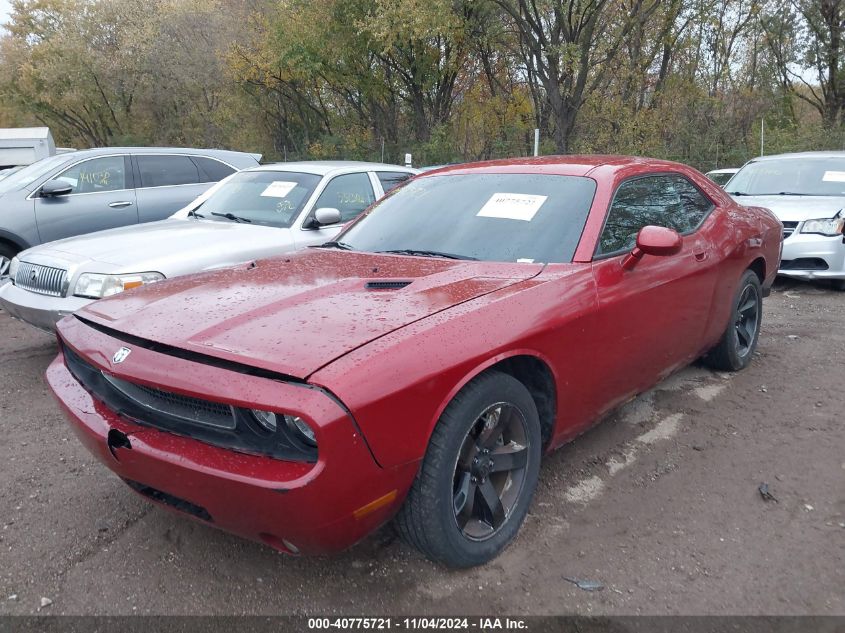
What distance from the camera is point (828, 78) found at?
22.5m

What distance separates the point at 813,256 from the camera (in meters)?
7.01

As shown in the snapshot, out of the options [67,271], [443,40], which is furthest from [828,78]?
[67,271]

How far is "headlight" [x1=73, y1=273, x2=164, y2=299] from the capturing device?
4219 mm

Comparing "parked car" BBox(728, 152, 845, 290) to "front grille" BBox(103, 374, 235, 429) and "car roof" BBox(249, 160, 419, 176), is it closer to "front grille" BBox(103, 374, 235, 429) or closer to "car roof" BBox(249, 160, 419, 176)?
"car roof" BBox(249, 160, 419, 176)

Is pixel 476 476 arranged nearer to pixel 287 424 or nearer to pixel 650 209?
pixel 287 424

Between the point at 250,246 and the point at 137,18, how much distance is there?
29.6 m

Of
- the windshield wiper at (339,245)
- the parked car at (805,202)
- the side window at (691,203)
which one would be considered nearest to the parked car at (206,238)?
the windshield wiper at (339,245)

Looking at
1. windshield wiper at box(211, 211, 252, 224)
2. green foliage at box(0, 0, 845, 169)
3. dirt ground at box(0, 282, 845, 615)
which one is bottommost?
dirt ground at box(0, 282, 845, 615)

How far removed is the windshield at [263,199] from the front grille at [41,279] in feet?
4.69

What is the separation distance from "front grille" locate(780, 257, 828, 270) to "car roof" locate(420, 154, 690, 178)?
4093 mm

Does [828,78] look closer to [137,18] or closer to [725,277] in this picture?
[725,277]

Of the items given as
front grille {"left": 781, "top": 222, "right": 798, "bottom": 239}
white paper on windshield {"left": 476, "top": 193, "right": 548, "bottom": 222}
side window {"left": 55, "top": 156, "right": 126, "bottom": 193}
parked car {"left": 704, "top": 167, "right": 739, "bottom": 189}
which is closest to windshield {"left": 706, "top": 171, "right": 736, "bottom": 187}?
parked car {"left": 704, "top": 167, "right": 739, "bottom": 189}

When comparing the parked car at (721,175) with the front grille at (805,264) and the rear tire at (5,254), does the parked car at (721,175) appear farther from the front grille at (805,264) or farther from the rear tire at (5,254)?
the rear tire at (5,254)

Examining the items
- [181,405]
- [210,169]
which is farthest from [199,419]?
[210,169]
